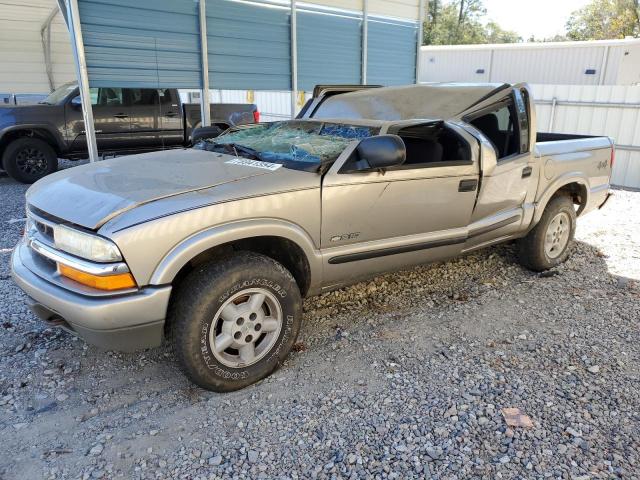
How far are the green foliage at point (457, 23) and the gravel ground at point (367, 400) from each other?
152 feet

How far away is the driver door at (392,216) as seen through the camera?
329cm

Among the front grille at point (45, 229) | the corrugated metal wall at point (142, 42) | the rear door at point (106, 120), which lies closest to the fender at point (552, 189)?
the front grille at point (45, 229)

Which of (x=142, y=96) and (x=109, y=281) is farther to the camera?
(x=142, y=96)

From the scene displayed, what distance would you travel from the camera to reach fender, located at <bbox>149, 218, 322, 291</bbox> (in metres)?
2.68

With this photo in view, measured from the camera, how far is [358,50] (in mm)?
9656

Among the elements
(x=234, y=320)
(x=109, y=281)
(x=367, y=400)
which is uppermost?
(x=109, y=281)

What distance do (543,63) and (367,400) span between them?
799 inches

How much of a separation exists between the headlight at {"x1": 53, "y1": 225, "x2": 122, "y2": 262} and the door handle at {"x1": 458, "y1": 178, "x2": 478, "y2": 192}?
2516mm

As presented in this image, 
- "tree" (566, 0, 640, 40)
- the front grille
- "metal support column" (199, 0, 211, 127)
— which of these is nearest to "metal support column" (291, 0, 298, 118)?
"metal support column" (199, 0, 211, 127)

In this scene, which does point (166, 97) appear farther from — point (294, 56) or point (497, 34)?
point (497, 34)

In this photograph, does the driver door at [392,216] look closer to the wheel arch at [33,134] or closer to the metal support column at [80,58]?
the metal support column at [80,58]

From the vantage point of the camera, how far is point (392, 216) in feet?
11.6

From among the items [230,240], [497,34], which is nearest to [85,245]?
[230,240]

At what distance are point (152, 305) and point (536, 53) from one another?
68.4 ft
